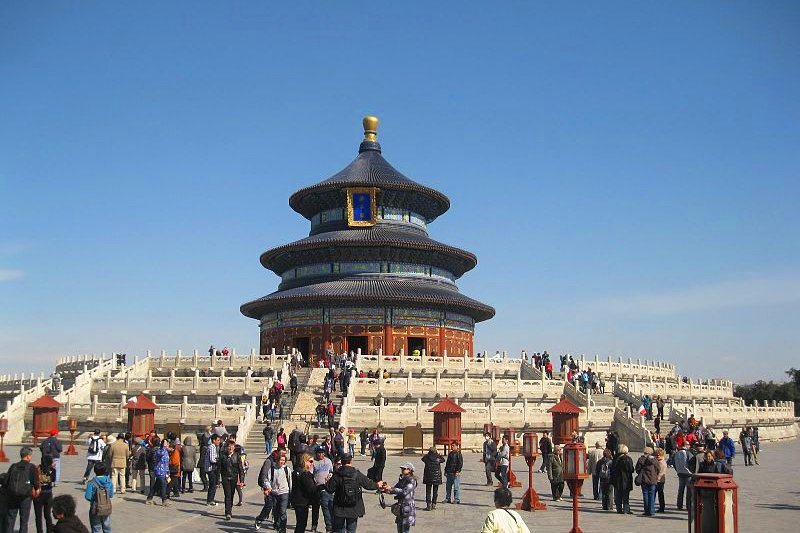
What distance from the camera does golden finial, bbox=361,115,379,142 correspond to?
6375 centimetres

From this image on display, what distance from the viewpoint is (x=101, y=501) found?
542 inches

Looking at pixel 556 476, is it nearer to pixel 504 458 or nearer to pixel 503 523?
pixel 504 458

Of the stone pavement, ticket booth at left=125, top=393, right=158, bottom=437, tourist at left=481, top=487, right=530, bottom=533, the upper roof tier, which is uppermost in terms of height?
the upper roof tier

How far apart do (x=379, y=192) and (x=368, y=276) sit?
598 cm

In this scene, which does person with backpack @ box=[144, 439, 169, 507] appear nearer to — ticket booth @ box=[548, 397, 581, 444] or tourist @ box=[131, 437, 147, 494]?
tourist @ box=[131, 437, 147, 494]

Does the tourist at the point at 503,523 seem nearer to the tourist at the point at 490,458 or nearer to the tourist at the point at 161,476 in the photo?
the tourist at the point at 161,476

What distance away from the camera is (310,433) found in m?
30.8

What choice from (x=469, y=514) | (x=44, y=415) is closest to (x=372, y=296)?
(x=44, y=415)

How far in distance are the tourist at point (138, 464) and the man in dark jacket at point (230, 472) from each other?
127 inches

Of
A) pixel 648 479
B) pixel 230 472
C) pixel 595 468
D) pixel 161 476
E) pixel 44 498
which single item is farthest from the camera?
pixel 595 468

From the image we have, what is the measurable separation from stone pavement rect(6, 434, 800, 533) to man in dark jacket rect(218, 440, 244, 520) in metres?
0.39

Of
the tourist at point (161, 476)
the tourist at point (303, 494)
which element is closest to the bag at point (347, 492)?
the tourist at point (303, 494)

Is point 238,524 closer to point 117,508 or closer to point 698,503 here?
point 117,508

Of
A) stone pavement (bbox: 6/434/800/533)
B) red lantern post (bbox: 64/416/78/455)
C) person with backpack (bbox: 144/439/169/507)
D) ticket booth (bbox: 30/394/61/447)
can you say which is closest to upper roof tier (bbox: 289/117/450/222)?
red lantern post (bbox: 64/416/78/455)
